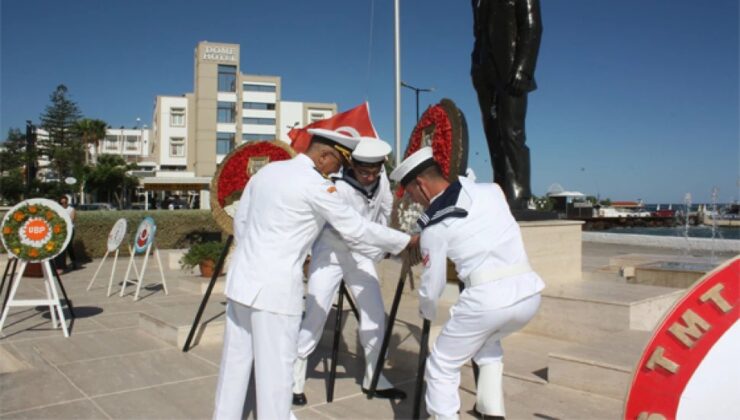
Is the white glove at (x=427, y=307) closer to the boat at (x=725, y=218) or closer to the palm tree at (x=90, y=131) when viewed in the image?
the boat at (x=725, y=218)

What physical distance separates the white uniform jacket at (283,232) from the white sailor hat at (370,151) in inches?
14.0

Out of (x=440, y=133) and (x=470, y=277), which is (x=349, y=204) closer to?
(x=440, y=133)

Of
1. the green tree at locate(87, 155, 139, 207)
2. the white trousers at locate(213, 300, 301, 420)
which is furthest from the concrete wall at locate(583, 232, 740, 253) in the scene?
the green tree at locate(87, 155, 139, 207)

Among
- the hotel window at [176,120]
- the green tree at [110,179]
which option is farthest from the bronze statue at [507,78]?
A: the hotel window at [176,120]

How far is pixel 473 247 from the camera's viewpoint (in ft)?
10.1

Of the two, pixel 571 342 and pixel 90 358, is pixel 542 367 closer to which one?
pixel 571 342

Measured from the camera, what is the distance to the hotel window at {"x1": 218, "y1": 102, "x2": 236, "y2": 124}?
8096 centimetres

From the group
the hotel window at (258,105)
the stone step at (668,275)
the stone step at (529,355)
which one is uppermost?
the hotel window at (258,105)

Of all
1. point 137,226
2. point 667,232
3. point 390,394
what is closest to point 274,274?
point 390,394

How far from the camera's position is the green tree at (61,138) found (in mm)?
64312

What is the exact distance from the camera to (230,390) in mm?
3369

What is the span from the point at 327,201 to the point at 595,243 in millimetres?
16172

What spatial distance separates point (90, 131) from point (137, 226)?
212 ft

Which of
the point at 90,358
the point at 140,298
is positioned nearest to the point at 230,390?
the point at 90,358
